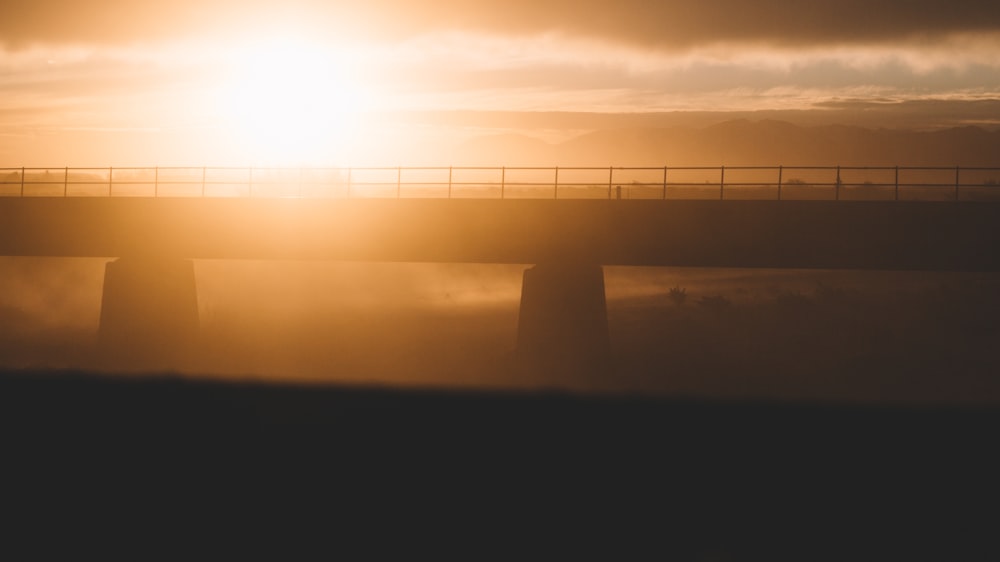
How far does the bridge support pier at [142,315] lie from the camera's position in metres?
43.0

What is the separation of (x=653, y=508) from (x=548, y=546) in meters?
2.45

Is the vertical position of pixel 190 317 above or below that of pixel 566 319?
below

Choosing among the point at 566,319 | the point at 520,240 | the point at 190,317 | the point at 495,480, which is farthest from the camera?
the point at 190,317

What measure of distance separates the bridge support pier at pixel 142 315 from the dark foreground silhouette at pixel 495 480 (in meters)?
20.4

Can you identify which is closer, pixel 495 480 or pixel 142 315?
pixel 495 480

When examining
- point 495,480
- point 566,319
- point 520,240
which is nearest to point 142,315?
point 520,240

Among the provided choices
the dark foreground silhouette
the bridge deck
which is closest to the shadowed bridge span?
the bridge deck

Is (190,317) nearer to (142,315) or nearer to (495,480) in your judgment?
(142,315)

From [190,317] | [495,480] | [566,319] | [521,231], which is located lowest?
[495,480]

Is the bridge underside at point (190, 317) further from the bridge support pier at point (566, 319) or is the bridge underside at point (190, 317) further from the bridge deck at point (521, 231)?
the bridge deck at point (521, 231)

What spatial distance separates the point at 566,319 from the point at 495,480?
77.2ft

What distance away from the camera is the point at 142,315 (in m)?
43.5

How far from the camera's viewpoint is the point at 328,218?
41.6 meters

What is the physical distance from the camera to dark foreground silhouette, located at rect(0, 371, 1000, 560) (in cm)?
1336
